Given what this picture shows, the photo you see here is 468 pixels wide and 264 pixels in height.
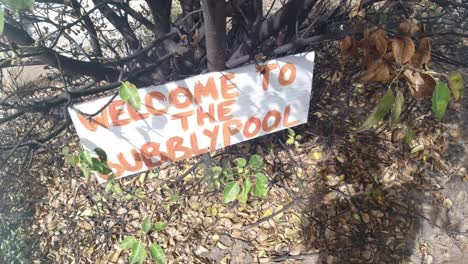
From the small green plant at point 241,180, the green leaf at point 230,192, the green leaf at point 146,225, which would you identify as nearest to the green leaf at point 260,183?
the small green plant at point 241,180

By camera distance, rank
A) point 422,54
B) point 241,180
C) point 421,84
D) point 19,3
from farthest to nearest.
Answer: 1. point 241,180
2. point 422,54
3. point 421,84
4. point 19,3

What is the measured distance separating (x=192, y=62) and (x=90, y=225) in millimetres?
1341

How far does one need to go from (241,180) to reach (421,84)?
1.31 m

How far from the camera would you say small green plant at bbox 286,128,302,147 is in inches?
92.0

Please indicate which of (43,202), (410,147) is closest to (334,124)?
(410,147)

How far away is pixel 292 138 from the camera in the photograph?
2318 mm

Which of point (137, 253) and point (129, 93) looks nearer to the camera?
point (129, 93)

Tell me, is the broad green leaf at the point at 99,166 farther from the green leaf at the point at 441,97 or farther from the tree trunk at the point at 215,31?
the green leaf at the point at 441,97

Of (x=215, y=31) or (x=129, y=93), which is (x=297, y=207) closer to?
(x=215, y=31)

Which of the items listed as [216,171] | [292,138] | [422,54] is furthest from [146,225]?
[422,54]

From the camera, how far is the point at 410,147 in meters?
2.57

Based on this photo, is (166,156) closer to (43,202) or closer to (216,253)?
(216,253)

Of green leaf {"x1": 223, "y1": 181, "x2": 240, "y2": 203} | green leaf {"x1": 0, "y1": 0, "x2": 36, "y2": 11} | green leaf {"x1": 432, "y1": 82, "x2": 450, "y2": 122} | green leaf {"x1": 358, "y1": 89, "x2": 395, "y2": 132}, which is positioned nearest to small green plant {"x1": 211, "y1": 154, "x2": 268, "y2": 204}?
green leaf {"x1": 223, "y1": 181, "x2": 240, "y2": 203}

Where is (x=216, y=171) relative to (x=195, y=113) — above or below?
below
